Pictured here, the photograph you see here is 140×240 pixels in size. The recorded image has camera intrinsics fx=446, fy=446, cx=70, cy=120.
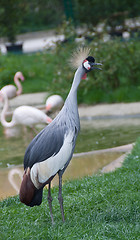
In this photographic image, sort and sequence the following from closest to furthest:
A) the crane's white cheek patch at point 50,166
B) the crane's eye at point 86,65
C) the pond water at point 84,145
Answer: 1. the crane's white cheek patch at point 50,166
2. the crane's eye at point 86,65
3. the pond water at point 84,145

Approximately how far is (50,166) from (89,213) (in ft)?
2.65

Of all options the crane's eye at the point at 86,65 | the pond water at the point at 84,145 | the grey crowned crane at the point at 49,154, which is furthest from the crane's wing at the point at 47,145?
the pond water at the point at 84,145

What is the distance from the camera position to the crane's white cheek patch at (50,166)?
380 centimetres

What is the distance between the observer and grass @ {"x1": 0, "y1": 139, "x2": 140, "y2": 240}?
150 inches

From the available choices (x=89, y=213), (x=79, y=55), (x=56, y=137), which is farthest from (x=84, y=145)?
(x=56, y=137)

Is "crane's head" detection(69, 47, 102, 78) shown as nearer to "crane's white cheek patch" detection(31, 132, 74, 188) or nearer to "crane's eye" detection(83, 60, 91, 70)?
"crane's eye" detection(83, 60, 91, 70)

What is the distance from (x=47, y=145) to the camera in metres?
3.82

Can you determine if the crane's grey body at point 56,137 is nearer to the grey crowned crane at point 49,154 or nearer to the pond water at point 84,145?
the grey crowned crane at point 49,154

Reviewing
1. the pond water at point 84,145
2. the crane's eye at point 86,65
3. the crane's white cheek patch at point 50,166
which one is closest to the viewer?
the crane's white cheek patch at point 50,166

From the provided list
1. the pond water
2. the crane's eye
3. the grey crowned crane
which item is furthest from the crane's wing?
the pond water

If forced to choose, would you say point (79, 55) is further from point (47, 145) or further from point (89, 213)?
point (89, 213)

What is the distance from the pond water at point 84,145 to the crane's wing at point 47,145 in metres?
1.59

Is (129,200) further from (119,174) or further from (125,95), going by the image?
(125,95)

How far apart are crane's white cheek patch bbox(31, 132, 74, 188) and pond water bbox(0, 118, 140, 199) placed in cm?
159
